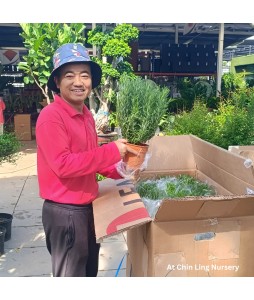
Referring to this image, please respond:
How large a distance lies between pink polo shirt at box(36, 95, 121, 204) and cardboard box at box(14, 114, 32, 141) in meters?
8.08

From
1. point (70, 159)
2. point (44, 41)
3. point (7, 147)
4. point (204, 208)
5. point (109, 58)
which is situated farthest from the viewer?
point (109, 58)

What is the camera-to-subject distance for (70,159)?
56.3 inches

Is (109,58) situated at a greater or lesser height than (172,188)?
greater

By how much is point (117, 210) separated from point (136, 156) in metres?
0.28

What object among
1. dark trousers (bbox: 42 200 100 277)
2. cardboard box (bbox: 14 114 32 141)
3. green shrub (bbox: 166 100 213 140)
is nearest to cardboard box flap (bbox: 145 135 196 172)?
dark trousers (bbox: 42 200 100 277)

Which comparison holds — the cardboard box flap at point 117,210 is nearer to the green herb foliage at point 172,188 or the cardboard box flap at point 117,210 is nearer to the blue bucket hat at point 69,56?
the green herb foliage at point 172,188

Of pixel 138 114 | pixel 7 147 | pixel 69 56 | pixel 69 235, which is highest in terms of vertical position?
pixel 69 56

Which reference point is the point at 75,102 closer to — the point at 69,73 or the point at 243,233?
the point at 69,73

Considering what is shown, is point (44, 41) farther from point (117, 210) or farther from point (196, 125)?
point (117, 210)

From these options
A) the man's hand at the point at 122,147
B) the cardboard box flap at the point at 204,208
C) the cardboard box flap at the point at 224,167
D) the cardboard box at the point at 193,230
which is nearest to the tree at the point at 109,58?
the cardboard box flap at the point at 224,167

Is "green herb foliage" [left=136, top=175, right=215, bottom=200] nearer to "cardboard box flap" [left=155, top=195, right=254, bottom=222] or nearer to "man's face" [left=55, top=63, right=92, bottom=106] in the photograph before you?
"cardboard box flap" [left=155, top=195, right=254, bottom=222]

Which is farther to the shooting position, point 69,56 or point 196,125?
point 196,125

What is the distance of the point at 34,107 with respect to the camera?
35.1ft

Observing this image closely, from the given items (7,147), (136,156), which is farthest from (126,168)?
(7,147)
